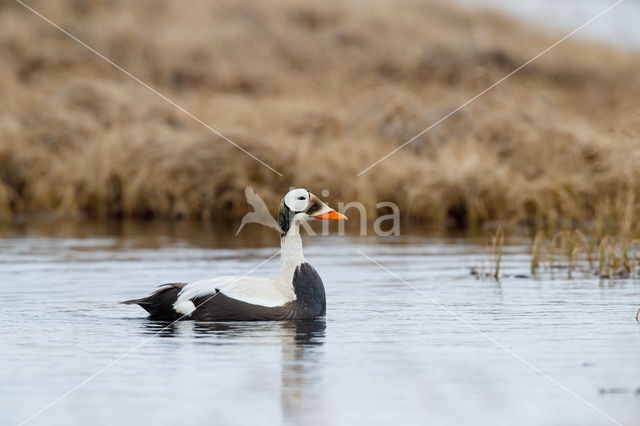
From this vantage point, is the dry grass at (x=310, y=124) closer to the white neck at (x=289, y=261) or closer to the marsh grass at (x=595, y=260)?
the marsh grass at (x=595, y=260)

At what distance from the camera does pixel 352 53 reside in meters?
41.0

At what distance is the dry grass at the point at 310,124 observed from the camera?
66.2 ft

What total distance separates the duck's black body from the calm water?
0.15 metres

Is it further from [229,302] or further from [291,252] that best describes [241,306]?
[291,252]

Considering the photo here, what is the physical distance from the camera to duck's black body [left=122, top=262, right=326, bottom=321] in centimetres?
917

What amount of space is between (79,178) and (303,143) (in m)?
4.37

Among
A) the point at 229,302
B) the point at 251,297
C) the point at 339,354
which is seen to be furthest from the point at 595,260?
the point at 339,354

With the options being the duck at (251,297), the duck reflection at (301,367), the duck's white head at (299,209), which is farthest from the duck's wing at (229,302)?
the duck's white head at (299,209)

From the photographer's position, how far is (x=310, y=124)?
80.9ft

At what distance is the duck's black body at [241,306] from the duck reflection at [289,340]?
0.23 feet

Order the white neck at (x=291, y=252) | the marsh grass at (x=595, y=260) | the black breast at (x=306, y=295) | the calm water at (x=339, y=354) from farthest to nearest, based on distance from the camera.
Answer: the marsh grass at (x=595, y=260) < the white neck at (x=291, y=252) < the black breast at (x=306, y=295) < the calm water at (x=339, y=354)

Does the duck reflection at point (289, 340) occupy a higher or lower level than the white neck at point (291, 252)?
lower

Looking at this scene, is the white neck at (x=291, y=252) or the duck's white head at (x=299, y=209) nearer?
the white neck at (x=291, y=252)

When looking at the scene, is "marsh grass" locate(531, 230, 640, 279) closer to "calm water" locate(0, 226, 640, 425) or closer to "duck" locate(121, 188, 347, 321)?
"calm water" locate(0, 226, 640, 425)
